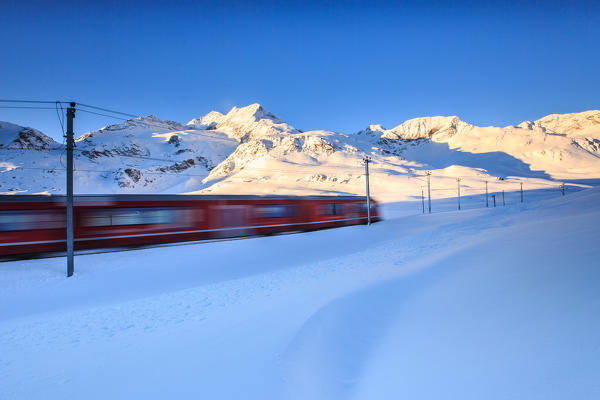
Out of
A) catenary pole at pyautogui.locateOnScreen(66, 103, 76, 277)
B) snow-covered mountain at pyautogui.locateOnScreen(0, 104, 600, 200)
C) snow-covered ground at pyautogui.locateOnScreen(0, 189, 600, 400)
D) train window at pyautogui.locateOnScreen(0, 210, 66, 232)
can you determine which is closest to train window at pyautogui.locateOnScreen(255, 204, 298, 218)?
snow-covered ground at pyautogui.locateOnScreen(0, 189, 600, 400)

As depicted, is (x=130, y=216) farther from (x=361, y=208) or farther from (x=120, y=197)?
(x=361, y=208)

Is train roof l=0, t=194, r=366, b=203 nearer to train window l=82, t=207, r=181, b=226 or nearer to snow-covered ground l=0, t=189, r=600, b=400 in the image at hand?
train window l=82, t=207, r=181, b=226

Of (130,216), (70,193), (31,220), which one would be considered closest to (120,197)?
(130,216)

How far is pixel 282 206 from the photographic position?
1919 centimetres

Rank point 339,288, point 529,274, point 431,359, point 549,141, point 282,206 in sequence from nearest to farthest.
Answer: point 431,359
point 529,274
point 339,288
point 282,206
point 549,141

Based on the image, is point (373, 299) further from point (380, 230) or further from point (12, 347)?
point (380, 230)

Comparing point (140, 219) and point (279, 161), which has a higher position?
point (279, 161)

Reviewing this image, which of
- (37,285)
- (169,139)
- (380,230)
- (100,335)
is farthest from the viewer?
(169,139)

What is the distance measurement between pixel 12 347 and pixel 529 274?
401 inches

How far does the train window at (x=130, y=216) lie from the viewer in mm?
12539

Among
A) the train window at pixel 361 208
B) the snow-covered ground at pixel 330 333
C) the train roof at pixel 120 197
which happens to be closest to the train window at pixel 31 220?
the train roof at pixel 120 197

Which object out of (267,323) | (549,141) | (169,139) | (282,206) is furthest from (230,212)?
(549,141)

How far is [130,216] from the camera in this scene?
13.4 m

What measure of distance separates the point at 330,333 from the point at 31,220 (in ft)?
42.5
